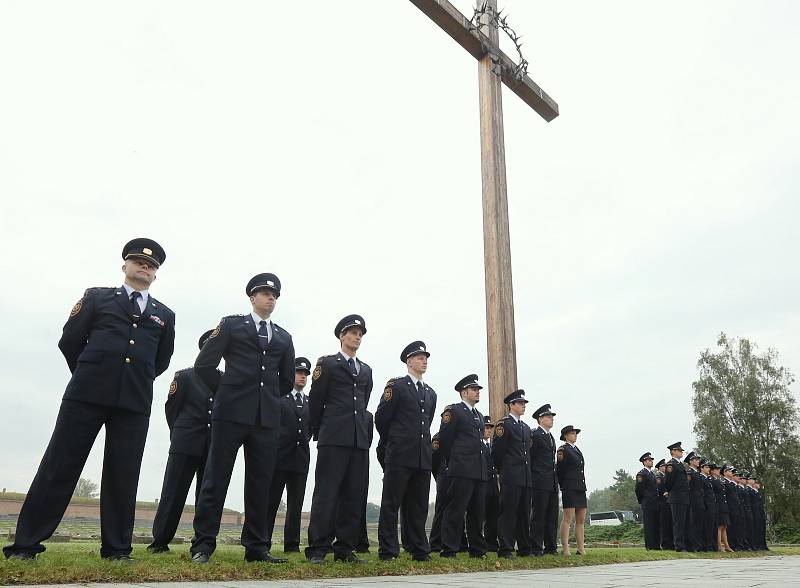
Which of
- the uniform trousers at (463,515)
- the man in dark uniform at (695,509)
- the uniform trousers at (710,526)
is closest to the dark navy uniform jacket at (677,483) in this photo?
the man in dark uniform at (695,509)

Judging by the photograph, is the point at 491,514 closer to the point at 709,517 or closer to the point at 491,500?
the point at 491,500

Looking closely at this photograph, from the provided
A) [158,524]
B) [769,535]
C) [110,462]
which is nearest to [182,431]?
[158,524]

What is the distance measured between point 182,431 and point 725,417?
119 ft

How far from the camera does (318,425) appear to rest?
19.4 ft

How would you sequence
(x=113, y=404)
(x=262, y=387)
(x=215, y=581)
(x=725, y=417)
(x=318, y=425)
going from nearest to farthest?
(x=215, y=581) → (x=113, y=404) → (x=262, y=387) → (x=318, y=425) → (x=725, y=417)

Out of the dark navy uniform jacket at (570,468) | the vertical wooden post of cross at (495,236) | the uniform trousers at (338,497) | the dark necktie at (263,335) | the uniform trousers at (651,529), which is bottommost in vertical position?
the uniform trousers at (651,529)

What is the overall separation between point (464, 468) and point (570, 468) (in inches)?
118

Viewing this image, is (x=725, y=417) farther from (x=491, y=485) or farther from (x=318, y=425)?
(x=318, y=425)

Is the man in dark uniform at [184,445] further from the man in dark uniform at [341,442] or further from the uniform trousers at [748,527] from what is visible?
the uniform trousers at [748,527]

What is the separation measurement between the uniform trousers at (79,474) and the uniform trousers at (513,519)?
177 inches

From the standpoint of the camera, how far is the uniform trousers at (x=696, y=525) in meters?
13.6

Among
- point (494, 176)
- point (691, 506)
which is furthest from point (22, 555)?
point (691, 506)

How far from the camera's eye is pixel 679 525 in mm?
13195

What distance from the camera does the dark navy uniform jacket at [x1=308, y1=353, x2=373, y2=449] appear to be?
5.69 meters
